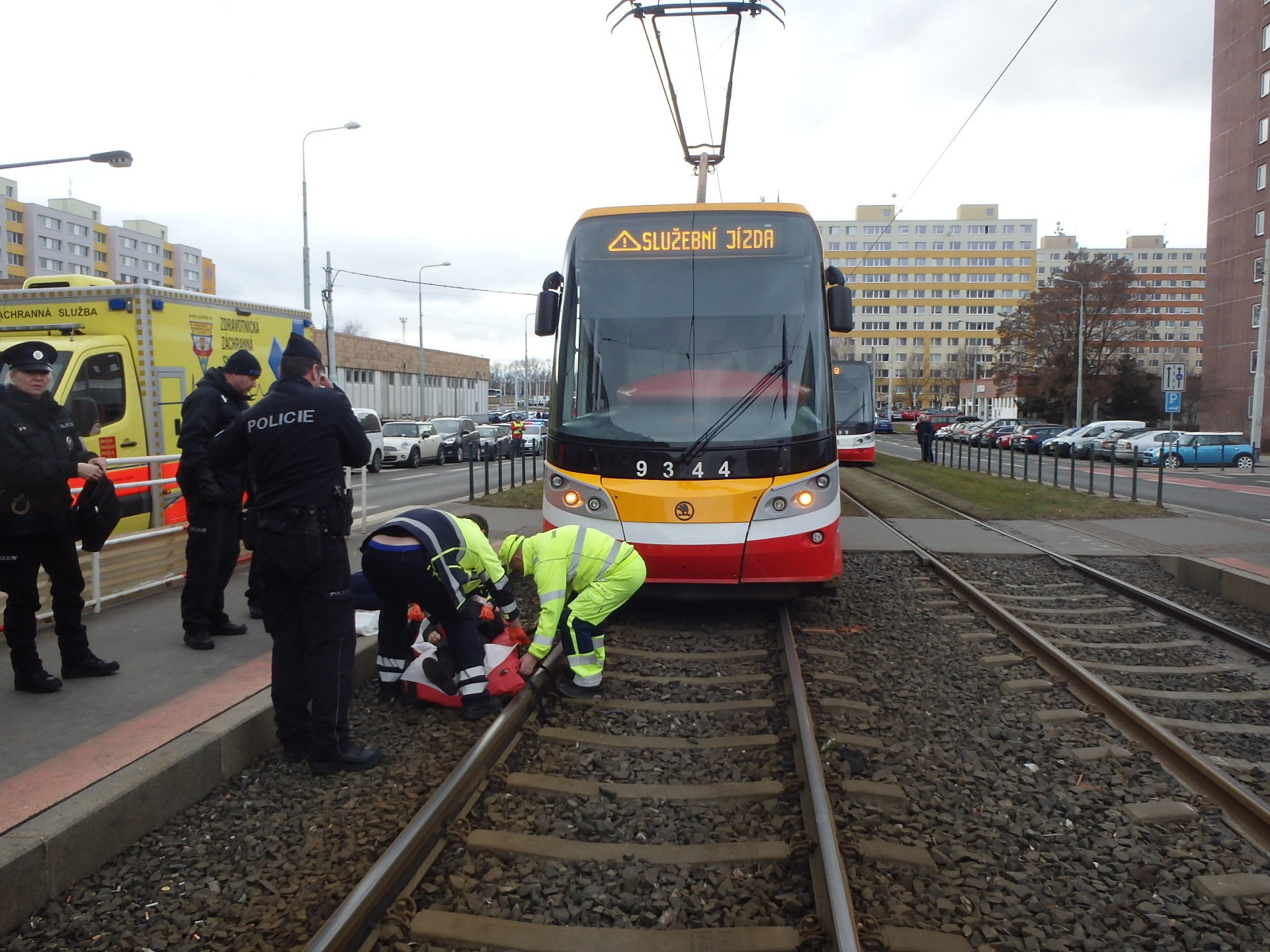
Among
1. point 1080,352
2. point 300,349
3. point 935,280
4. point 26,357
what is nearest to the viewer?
point 300,349

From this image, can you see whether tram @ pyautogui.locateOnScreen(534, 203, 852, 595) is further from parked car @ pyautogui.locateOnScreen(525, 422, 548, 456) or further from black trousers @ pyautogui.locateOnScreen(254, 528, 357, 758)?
parked car @ pyautogui.locateOnScreen(525, 422, 548, 456)

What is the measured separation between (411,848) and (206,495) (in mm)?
3259

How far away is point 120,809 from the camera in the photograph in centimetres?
358

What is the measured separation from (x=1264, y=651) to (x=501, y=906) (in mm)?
6023

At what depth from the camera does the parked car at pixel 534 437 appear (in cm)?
3603

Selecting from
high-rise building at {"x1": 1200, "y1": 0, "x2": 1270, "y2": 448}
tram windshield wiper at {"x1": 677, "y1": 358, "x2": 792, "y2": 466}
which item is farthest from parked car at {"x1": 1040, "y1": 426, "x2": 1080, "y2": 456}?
tram windshield wiper at {"x1": 677, "y1": 358, "x2": 792, "y2": 466}

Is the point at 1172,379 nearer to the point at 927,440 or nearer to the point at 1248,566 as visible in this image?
the point at 927,440

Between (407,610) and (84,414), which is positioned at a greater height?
(84,414)

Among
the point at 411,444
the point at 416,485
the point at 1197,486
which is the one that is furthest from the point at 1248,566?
the point at 411,444

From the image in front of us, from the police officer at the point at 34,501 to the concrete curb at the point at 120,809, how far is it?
3.72 ft

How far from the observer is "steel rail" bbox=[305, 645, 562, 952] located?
2893 millimetres

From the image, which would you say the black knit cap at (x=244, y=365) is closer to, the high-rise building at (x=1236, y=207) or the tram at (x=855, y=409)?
the tram at (x=855, y=409)

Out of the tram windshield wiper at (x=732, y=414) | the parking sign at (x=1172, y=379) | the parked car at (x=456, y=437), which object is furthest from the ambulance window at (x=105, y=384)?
the parking sign at (x=1172, y=379)

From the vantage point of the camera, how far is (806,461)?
684 centimetres
